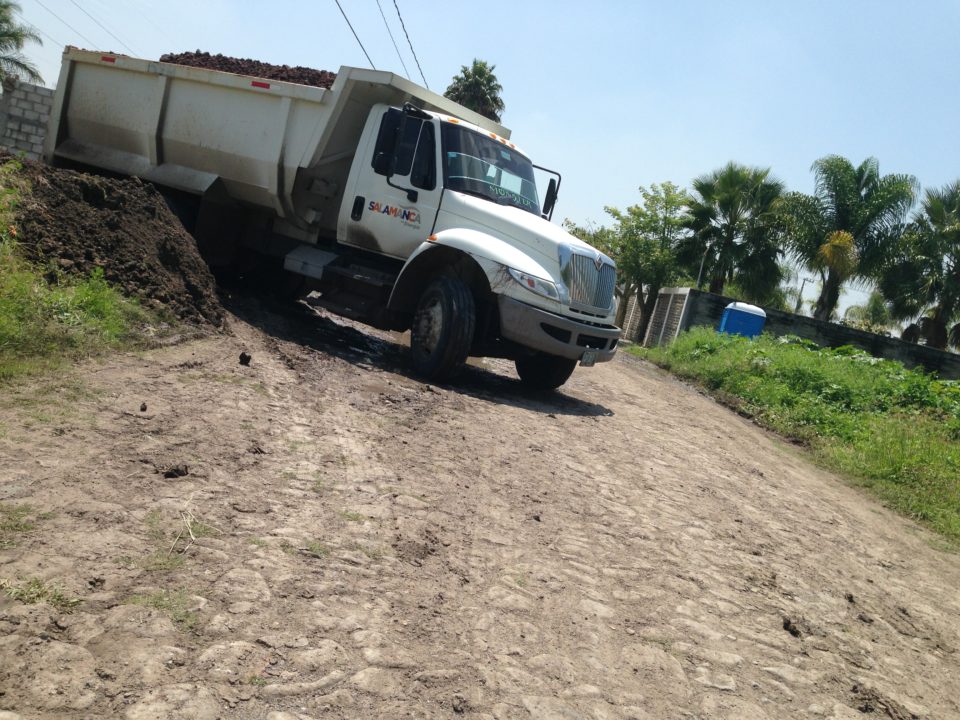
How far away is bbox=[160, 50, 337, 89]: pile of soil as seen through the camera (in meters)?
10.1

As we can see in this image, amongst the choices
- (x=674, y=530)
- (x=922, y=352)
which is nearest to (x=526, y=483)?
(x=674, y=530)

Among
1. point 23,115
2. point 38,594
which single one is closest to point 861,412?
point 38,594

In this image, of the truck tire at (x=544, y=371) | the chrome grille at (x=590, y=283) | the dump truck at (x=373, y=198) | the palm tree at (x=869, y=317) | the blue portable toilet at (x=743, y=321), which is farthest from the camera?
the palm tree at (x=869, y=317)

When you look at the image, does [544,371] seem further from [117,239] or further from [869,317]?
[869,317]

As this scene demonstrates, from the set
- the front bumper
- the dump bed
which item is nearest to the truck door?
the dump bed

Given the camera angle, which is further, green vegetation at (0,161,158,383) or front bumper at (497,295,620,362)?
front bumper at (497,295,620,362)

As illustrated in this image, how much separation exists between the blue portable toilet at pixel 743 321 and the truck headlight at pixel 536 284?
51.6 feet

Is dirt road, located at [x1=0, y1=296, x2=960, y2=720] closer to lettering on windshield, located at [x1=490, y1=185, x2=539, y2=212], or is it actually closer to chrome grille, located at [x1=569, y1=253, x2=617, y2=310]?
chrome grille, located at [x1=569, y1=253, x2=617, y2=310]

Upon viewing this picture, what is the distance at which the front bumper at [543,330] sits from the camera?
8.08 metres

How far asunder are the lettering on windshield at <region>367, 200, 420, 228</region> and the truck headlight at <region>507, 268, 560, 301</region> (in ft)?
4.75

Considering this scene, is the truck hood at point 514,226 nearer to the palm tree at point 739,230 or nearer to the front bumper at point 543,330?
the front bumper at point 543,330

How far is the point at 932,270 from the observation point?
33.5m

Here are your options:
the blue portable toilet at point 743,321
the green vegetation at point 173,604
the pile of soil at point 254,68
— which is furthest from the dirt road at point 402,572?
the blue portable toilet at point 743,321

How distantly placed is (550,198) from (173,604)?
8.03m
